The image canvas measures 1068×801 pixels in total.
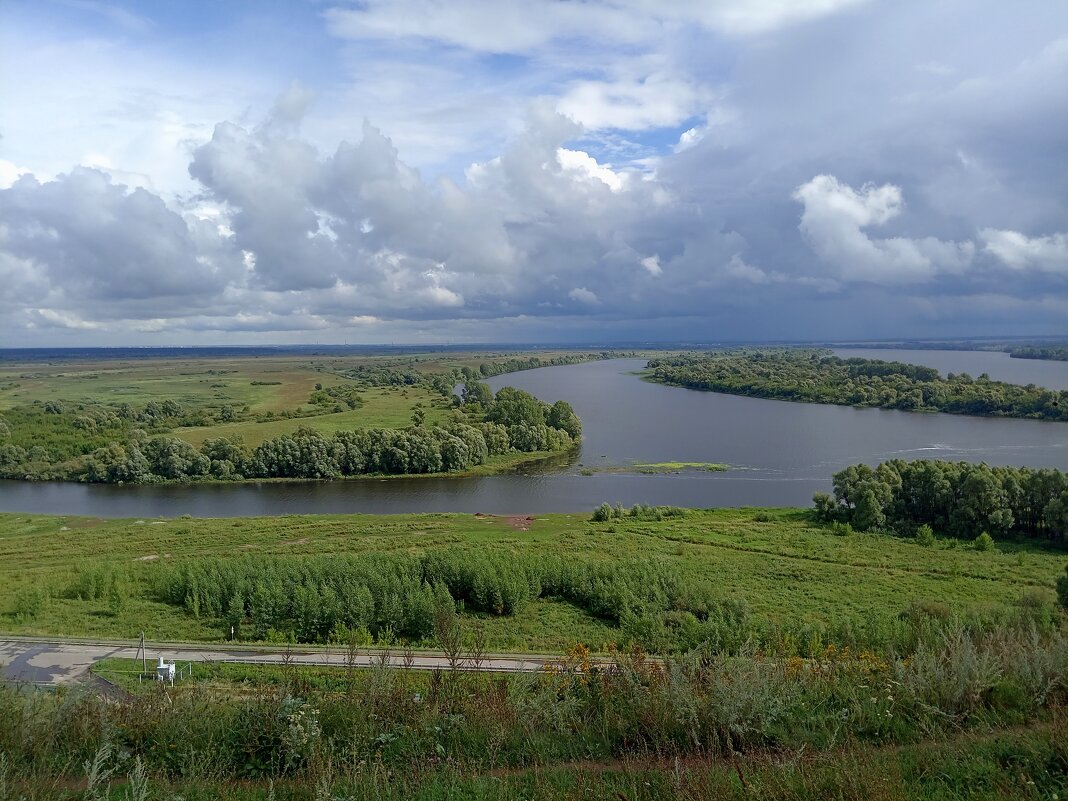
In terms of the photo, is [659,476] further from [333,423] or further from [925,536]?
[333,423]

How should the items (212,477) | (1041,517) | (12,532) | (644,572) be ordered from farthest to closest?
(212,477) → (12,532) → (1041,517) → (644,572)

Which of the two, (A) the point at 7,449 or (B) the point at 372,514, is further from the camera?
(A) the point at 7,449

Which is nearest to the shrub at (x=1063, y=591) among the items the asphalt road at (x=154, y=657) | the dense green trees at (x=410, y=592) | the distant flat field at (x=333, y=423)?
the dense green trees at (x=410, y=592)

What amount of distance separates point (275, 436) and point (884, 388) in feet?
231

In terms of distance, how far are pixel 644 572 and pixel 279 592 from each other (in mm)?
10649

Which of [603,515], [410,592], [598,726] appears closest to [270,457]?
[603,515]

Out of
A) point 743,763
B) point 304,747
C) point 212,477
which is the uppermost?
point 743,763

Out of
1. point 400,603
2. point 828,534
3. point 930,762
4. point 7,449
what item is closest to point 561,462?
point 828,534

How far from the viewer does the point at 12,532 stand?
30.7m

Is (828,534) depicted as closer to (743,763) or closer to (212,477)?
(743,763)

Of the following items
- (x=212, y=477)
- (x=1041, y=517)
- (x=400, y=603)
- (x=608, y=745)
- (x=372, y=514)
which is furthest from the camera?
(x=212, y=477)

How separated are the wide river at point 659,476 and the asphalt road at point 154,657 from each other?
21.5 m

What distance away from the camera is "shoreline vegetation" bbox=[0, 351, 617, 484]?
4559 centimetres

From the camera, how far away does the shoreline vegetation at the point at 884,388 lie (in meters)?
66.9
